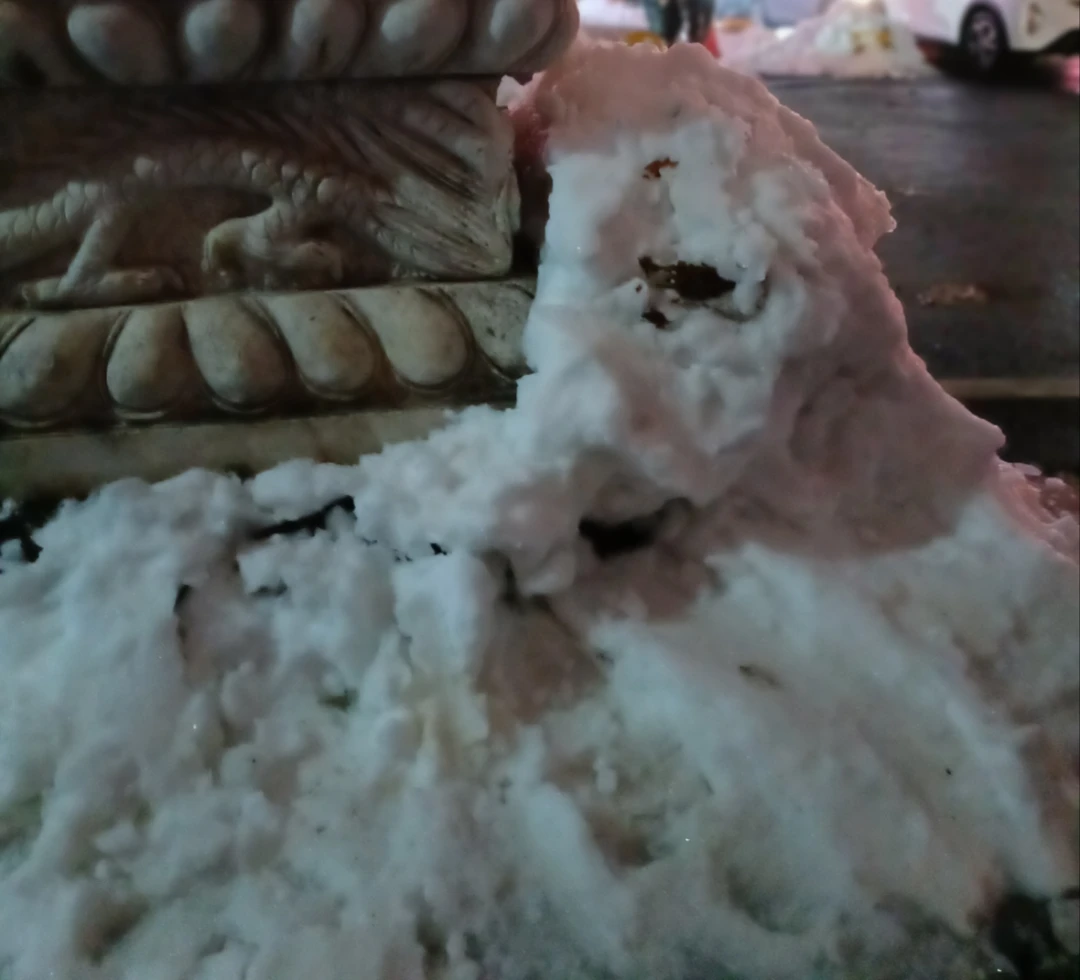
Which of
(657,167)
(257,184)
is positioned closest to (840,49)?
(657,167)

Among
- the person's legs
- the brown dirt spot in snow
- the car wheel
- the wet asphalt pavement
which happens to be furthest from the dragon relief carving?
the car wheel

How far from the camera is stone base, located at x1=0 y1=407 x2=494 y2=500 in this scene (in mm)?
990

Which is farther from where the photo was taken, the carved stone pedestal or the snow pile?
the snow pile

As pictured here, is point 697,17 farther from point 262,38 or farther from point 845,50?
point 262,38

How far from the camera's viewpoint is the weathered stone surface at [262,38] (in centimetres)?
82

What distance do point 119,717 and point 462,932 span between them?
0.34 metres

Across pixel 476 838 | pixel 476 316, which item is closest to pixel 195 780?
pixel 476 838

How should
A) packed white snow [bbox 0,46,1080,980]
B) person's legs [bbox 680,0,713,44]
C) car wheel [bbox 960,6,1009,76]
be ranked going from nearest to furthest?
packed white snow [bbox 0,46,1080,980] < car wheel [bbox 960,6,1009,76] < person's legs [bbox 680,0,713,44]

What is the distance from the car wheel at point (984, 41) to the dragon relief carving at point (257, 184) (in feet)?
22.7

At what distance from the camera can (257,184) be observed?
3.07ft

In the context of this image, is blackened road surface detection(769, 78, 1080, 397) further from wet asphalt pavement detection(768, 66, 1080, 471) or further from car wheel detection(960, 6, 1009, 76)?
car wheel detection(960, 6, 1009, 76)

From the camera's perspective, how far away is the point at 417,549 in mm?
908

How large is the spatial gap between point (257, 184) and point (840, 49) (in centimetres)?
699

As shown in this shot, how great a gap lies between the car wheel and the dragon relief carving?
6.93 meters
